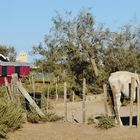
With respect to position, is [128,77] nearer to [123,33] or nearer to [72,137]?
[72,137]

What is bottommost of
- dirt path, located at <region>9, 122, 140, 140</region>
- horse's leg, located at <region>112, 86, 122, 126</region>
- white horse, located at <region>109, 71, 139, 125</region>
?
dirt path, located at <region>9, 122, 140, 140</region>

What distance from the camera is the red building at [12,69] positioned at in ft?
130

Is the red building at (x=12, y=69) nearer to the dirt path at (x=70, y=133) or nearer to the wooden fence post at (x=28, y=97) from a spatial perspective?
the wooden fence post at (x=28, y=97)

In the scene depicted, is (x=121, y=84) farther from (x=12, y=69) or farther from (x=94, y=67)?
(x=12, y=69)

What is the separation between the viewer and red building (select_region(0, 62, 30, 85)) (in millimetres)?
39594

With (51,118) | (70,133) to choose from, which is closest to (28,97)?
(51,118)

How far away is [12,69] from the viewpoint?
136 ft

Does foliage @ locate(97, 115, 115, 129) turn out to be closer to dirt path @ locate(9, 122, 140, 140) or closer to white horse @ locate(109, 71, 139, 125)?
dirt path @ locate(9, 122, 140, 140)

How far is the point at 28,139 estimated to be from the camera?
40.5ft

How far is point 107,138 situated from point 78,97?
16.7m

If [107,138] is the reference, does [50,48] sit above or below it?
above

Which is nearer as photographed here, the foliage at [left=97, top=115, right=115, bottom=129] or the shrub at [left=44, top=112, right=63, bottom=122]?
the foliage at [left=97, top=115, right=115, bottom=129]


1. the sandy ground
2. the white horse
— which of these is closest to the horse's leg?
the white horse

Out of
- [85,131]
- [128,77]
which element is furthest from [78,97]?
[85,131]
